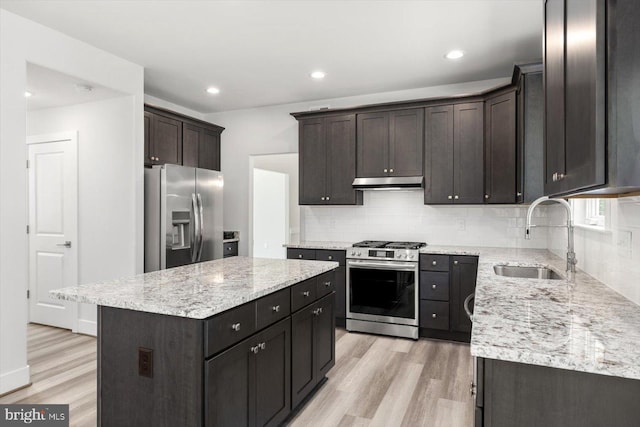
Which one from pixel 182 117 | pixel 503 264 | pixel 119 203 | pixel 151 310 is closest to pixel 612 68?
pixel 151 310

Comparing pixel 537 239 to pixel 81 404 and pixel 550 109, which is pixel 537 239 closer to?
pixel 550 109

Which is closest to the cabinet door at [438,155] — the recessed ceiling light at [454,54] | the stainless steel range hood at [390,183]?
the stainless steel range hood at [390,183]

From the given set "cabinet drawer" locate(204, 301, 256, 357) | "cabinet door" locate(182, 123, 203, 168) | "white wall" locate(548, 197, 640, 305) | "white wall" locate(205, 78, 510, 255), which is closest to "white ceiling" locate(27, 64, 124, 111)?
"cabinet door" locate(182, 123, 203, 168)

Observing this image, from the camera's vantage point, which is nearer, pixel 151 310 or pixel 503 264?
pixel 151 310

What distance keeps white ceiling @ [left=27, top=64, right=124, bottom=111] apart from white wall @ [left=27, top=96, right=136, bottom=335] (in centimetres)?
11

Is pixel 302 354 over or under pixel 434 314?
over

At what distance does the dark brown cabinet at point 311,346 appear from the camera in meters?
2.39

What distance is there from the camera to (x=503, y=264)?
9.71 ft

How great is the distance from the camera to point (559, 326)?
4.33 ft

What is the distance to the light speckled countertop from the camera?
104 centimetres

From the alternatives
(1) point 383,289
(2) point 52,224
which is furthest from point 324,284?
(2) point 52,224

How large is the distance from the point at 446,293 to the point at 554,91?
8.76ft

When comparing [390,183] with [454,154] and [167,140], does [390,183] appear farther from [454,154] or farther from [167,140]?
[167,140]

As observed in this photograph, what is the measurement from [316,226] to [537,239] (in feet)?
8.42
